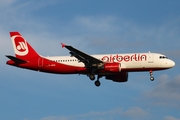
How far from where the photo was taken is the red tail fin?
297 ft

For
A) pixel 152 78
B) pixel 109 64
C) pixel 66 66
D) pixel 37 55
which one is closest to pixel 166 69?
pixel 152 78

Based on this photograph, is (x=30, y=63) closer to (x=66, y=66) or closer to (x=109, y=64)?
(x=66, y=66)

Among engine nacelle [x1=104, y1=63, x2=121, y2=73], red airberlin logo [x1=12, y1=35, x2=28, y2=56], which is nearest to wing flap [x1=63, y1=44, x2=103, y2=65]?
engine nacelle [x1=104, y1=63, x2=121, y2=73]

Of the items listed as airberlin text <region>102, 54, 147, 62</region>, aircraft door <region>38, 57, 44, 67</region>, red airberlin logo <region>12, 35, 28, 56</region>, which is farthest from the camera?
red airberlin logo <region>12, 35, 28, 56</region>

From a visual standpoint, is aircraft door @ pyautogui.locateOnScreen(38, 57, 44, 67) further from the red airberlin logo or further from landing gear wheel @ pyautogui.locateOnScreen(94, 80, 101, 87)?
landing gear wheel @ pyautogui.locateOnScreen(94, 80, 101, 87)

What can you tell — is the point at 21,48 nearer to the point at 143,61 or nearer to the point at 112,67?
the point at 112,67

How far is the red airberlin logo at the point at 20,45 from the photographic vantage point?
3597 inches

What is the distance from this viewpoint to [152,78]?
273ft

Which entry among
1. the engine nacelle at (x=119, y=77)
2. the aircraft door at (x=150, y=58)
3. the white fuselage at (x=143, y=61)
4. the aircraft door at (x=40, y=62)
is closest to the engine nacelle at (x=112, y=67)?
the white fuselage at (x=143, y=61)

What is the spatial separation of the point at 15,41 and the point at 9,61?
5894mm

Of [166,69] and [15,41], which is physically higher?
[15,41]

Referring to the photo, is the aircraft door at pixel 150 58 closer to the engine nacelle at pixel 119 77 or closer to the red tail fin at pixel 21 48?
the engine nacelle at pixel 119 77

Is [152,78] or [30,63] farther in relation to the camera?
[30,63]

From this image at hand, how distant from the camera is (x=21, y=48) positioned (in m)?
91.9
